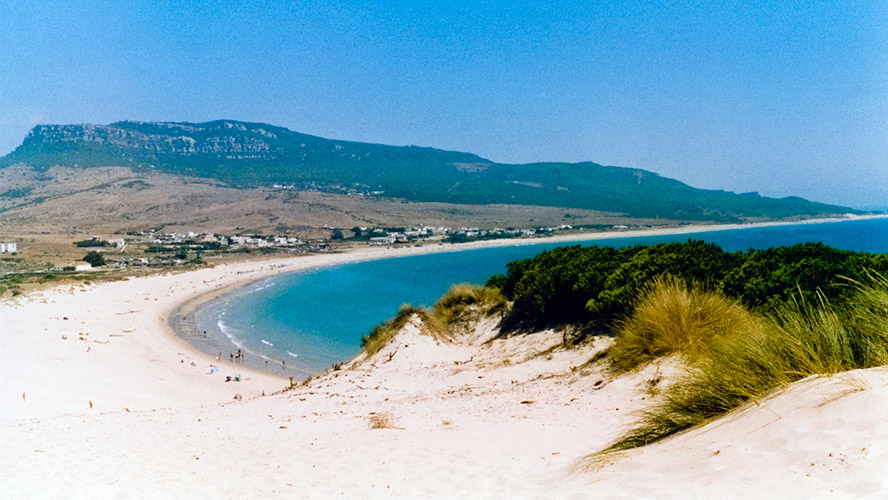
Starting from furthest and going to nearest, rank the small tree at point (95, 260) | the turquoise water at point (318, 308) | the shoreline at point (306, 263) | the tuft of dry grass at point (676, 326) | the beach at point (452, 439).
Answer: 1. the small tree at point (95, 260)
2. the turquoise water at point (318, 308)
3. the shoreline at point (306, 263)
4. the tuft of dry grass at point (676, 326)
5. the beach at point (452, 439)

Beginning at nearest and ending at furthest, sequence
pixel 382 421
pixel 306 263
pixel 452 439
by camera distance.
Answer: pixel 452 439 < pixel 382 421 < pixel 306 263

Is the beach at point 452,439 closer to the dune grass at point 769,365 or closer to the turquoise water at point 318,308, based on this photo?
the dune grass at point 769,365

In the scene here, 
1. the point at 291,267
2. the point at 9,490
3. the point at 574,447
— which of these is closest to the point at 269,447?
the point at 9,490

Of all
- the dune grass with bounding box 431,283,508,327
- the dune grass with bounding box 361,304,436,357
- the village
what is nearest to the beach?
the dune grass with bounding box 361,304,436,357

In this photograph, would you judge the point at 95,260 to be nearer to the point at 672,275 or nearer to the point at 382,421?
the point at 382,421

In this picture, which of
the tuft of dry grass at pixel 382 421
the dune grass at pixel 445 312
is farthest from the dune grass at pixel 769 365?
the dune grass at pixel 445 312

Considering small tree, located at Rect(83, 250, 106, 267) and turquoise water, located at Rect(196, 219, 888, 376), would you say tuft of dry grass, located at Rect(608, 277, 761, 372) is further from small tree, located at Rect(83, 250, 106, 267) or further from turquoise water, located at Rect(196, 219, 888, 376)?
small tree, located at Rect(83, 250, 106, 267)

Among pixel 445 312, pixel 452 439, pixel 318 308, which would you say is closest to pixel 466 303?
pixel 445 312
